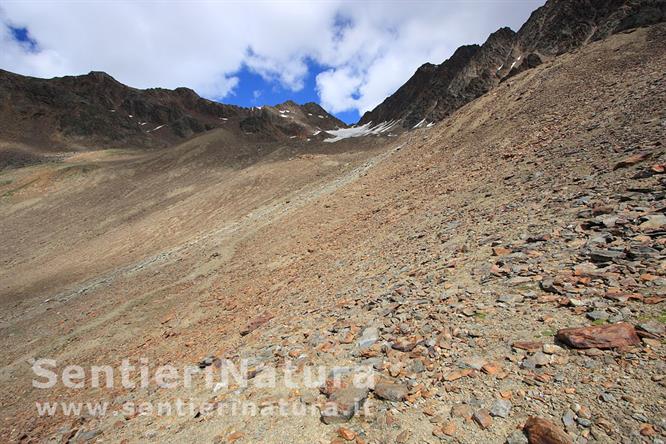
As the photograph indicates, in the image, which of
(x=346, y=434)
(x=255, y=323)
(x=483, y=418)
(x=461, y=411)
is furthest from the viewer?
(x=255, y=323)

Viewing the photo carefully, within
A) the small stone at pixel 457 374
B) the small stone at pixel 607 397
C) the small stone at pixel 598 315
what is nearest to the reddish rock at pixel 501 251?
the small stone at pixel 598 315

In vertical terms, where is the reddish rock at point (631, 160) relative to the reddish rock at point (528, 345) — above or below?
above

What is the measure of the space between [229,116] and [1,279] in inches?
5051

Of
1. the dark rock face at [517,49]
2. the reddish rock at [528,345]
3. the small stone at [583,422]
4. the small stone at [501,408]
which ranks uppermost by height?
the dark rock face at [517,49]

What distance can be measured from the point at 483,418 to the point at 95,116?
112 metres

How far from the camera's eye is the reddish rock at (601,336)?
12.2 feet

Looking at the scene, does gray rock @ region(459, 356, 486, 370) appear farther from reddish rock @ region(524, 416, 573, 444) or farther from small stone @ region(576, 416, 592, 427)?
small stone @ region(576, 416, 592, 427)

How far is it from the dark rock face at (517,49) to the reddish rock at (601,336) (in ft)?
78.6

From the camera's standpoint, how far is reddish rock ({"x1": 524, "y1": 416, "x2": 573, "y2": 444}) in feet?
9.78

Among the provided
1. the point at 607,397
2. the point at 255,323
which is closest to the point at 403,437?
the point at 607,397

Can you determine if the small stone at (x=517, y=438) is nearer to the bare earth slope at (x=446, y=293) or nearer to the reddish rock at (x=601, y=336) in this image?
the bare earth slope at (x=446, y=293)

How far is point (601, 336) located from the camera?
3.85 metres

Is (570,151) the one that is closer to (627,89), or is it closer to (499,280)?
(627,89)

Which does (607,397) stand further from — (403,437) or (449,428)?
(403,437)
